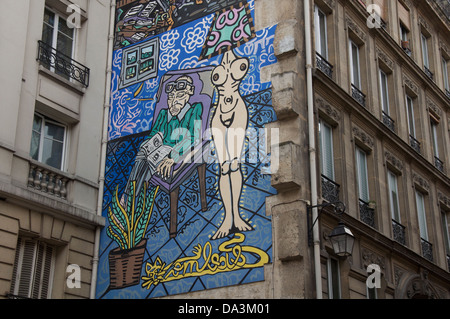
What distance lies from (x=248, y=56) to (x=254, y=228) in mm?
3456

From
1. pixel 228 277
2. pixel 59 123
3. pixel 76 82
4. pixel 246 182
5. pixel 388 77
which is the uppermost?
pixel 388 77

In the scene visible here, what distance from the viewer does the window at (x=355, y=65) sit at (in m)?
16.5

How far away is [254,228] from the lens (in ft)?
42.0

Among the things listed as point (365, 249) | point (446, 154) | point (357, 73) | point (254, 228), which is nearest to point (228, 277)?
point (254, 228)

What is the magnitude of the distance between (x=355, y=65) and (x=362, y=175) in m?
2.77

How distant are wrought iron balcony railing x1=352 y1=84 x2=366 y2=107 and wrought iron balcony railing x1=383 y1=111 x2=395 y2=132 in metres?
0.96

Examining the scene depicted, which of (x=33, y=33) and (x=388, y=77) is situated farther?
(x=388, y=77)

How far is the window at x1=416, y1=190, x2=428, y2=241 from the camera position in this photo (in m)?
17.4

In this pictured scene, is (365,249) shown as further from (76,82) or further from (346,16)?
(76,82)

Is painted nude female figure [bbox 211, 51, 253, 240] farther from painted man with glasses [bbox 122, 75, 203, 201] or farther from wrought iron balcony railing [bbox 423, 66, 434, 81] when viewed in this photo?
wrought iron balcony railing [bbox 423, 66, 434, 81]

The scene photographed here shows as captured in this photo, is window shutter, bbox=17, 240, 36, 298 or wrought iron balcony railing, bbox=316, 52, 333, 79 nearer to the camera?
window shutter, bbox=17, 240, 36, 298

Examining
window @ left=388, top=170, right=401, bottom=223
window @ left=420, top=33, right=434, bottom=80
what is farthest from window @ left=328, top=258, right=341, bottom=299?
window @ left=420, top=33, right=434, bottom=80

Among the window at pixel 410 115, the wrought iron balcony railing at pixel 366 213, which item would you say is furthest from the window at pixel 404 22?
the wrought iron balcony railing at pixel 366 213
